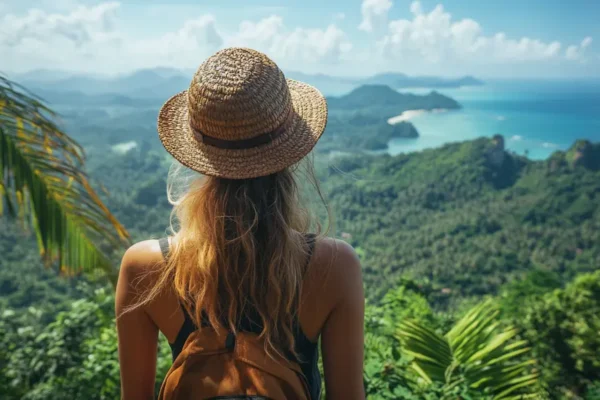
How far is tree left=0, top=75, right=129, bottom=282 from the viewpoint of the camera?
7.28ft

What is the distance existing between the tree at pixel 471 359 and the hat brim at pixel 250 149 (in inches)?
47.5

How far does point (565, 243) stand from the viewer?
34500 mm

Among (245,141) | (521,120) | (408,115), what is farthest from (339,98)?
(245,141)

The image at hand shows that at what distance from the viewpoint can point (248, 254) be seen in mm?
938

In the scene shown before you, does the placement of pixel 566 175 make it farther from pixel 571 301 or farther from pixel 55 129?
pixel 55 129

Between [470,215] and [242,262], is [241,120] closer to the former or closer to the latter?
[242,262]

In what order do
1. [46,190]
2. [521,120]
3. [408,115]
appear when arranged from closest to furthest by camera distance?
[46,190] < [408,115] < [521,120]

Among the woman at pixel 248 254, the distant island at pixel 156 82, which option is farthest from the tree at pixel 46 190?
the distant island at pixel 156 82

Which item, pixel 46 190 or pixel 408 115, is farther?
pixel 408 115

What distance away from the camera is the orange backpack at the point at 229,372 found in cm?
88

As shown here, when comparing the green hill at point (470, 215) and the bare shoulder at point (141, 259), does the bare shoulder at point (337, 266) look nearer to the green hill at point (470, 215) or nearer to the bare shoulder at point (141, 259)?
the bare shoulder at point (141, 259)

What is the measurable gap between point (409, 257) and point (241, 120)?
3418cm

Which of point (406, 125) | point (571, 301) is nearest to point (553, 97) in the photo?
point (406, 125)

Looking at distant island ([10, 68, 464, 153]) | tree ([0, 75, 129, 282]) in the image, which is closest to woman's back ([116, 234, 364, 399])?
tree ([0, 75, 129, 282])
